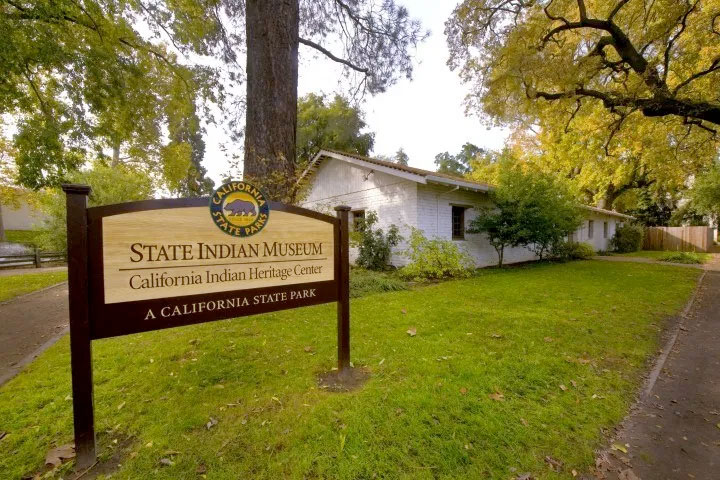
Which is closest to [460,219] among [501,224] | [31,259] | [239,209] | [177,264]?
[501,224]

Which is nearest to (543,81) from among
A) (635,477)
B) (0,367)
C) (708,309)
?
(708,309)

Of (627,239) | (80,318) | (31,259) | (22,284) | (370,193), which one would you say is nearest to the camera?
(80,318)

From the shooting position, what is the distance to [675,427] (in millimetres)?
2533

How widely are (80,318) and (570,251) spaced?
60.5 feet

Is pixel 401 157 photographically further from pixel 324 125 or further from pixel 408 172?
pixel 408 172

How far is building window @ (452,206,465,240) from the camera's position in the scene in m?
12.0

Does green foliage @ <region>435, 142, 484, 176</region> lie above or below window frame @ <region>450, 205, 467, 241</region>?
above

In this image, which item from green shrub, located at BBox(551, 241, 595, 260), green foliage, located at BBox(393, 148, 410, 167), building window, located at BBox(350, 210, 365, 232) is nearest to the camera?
building window, located at BBox(350, 210, 365, 232)

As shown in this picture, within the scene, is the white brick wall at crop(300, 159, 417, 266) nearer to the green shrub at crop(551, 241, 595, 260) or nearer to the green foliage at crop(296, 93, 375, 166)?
the green shrub at crop(551, 241, 595, 260)

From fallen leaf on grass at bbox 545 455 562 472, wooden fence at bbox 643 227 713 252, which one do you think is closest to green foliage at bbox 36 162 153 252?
fallen leaf on grass at bbox 545 455 562 472

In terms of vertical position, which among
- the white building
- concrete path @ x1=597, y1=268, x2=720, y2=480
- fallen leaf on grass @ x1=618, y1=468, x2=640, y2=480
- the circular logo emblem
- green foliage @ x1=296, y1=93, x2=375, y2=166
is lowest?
concrete path @ x1=597, y1=268, x2=720, y2=480

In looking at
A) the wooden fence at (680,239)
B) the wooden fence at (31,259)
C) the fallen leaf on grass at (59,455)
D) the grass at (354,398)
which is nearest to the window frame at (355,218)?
the grass at (354,398)

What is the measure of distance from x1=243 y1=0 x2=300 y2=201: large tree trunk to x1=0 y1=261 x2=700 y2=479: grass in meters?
3.09

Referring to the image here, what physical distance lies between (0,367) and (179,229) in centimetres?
364
